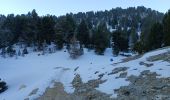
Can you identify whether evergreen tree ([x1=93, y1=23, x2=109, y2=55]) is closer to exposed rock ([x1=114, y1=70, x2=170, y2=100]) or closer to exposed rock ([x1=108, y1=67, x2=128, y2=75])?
exposed rock ([x1=108, y1=67, x2=128, y2=75])

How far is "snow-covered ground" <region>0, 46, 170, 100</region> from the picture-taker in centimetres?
3527

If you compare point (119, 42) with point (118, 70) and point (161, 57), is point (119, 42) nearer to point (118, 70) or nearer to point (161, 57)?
point (161, 57)

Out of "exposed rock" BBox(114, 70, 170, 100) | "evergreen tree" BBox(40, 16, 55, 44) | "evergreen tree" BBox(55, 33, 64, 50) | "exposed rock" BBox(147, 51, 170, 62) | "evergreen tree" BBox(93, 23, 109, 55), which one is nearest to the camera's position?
"exposed rock" BBox(114, 70, 170, 100)

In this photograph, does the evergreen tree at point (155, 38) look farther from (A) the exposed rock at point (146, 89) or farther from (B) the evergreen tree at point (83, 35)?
(A) the exposed rock at point (146, 89)

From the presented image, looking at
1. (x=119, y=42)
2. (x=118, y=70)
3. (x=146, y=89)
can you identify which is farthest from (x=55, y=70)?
(x=119, y=42)

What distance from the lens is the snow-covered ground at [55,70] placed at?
35.3m

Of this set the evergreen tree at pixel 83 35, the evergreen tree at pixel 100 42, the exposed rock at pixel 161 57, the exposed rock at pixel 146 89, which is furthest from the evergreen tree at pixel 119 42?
the exposed rock at pixel 146 89

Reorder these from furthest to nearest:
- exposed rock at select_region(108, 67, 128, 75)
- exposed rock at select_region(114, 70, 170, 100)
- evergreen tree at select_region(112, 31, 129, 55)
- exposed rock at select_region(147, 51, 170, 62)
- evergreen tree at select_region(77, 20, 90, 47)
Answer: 1. evergreen tree at select_region(77, 20, 90, 47)
2. evergreen tree at select_region(112, 31, 129, 55)
3. exposed rock at select_region(108, 67, 128, 75)
4. exposed rock at select_region(147, 51, 170, 62)
5. exposed rock at select_region(114, 70, 170, 100)

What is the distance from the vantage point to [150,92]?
27.1 metres

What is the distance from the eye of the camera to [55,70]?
6425cm

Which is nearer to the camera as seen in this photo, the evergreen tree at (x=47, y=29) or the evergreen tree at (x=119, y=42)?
the evergreen tree at (x=119, y=42)

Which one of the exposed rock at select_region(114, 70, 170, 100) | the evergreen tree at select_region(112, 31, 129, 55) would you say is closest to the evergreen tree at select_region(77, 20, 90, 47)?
the evergreen tree at select_region(112, 31, 129, 55)

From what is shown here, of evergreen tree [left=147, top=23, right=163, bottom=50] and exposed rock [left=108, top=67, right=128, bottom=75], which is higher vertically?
evergreen tree [left=147, top=23, right=163, bottom=50]

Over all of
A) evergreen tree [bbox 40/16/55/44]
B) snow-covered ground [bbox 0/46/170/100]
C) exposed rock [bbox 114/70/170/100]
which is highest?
evergreen tree [bbox 40/16/55/44]
